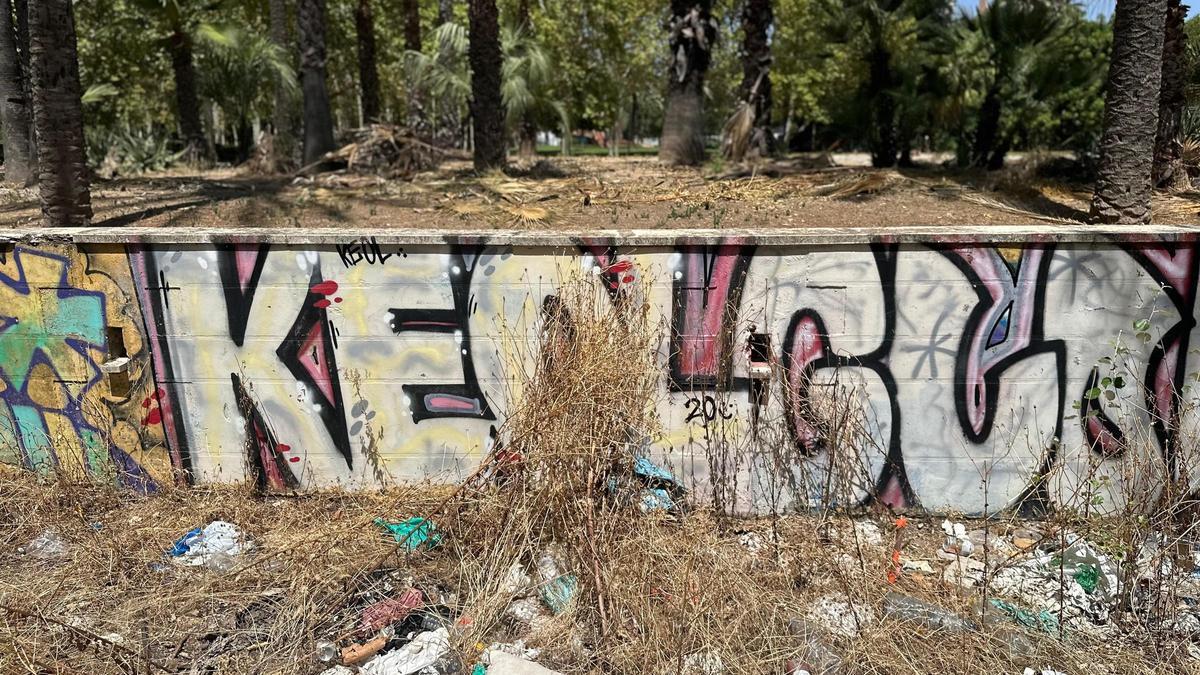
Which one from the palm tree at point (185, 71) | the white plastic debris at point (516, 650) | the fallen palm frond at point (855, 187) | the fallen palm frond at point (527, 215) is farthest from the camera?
the palm tree at point (185, 71)

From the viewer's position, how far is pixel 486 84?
10820 mm

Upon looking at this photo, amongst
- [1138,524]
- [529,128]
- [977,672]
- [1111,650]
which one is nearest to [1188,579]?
[1138,524]

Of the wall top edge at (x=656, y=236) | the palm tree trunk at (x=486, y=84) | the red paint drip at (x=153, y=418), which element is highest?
the palm tree trunk at (x=486, y=84)

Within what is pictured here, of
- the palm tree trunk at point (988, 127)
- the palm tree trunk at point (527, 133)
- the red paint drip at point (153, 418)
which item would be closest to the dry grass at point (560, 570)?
the red paint drip at point (153, 418)

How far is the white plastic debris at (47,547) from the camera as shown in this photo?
419 centimetres

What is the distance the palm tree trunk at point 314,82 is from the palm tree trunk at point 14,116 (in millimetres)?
3800

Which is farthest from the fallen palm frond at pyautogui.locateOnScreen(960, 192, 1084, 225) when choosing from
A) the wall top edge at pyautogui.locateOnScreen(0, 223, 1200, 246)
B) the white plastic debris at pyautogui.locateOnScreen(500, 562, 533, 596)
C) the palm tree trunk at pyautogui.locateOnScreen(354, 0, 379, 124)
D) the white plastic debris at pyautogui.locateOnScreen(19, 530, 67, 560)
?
the palm tree trunk at pyautogui.locateOnScreen(354, 0, 379, 124)

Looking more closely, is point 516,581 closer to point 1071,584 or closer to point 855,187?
point 1071,584

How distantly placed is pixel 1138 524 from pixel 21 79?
11698mm

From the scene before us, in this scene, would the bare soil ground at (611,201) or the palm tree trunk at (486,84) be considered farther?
the palm tree trunk at (486,84)

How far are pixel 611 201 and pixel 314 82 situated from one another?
6497 millimetres

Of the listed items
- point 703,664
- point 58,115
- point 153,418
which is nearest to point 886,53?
point 58,115

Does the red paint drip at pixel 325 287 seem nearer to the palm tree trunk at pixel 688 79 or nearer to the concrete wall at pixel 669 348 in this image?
the concrete wall at pixel 669 348

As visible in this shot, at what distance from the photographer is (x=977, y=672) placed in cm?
332
